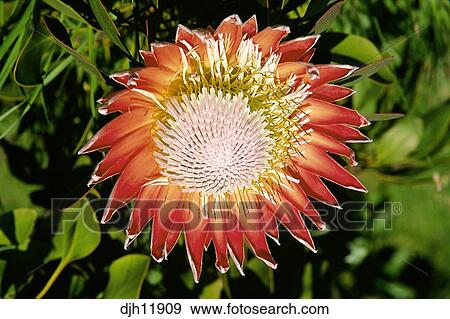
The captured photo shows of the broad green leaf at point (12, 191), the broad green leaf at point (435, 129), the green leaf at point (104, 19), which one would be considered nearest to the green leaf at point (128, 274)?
the broad green leaf at point (12, 191)

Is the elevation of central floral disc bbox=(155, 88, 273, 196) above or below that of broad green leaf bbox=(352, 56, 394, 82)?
below

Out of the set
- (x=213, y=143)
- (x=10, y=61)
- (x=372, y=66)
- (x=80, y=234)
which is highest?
(x=10, y=61)

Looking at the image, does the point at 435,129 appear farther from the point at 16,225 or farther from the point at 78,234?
the point at 16,225

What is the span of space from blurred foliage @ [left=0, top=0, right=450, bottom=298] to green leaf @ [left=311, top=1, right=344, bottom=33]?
0.07 metres

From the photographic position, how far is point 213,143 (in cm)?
127

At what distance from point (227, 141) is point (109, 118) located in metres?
0.26

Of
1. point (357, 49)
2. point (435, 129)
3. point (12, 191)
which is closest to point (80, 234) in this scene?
point (12, 191)

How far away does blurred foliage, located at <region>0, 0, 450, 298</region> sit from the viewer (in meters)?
1.45

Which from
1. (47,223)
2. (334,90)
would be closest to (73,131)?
(47,223)

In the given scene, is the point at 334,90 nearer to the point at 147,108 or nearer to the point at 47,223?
the point at 147,108

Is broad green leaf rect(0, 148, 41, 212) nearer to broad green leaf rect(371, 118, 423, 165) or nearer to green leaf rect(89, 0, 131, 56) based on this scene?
green leaf rect(89, 0, 131, 56)

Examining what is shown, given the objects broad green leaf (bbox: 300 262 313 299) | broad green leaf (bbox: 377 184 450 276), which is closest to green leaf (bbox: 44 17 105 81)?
broad green leaf (bbox: 300 262 313 299)

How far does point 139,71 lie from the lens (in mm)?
1101
